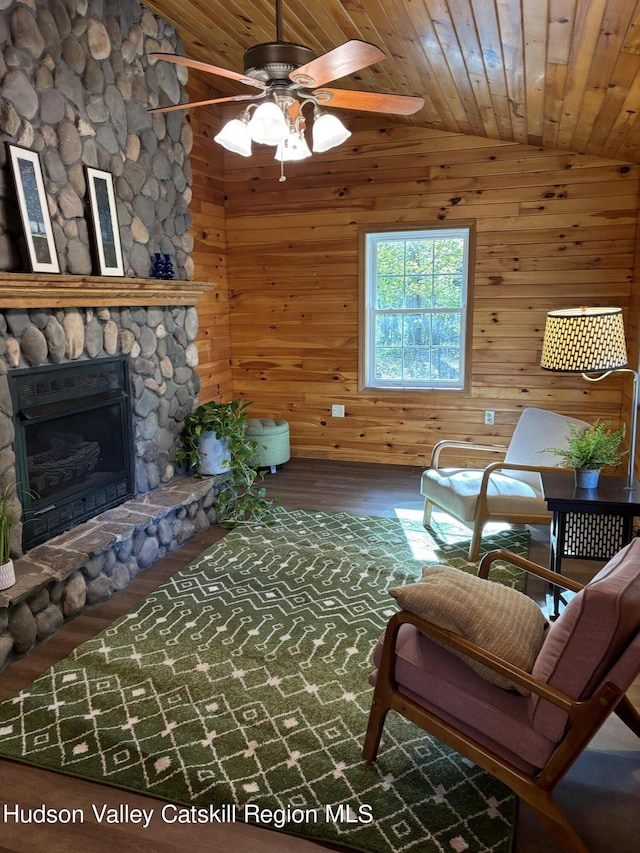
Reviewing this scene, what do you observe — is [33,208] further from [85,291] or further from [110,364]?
[110,364]

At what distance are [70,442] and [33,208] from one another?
1243mm

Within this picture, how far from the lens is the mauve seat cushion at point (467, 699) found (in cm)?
171

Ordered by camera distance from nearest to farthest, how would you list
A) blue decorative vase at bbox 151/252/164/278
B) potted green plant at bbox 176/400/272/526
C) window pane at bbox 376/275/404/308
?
blue decorative vase at bbox 151/252/164/278, potted green plant at bbox 176/400/272/526, window pane at bbox 376/275/404/308

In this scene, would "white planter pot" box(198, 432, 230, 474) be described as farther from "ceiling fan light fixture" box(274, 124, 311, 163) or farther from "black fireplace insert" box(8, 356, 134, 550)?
"ceiling fan light fixture" box(274, 124, 311, 163)

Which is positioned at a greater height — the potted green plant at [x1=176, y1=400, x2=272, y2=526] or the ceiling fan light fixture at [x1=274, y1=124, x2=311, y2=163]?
the ceiling fan light fixture at [x1=274, y1=124, x2=311, y2=163]

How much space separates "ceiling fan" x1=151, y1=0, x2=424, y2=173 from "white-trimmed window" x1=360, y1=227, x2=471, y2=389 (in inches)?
115

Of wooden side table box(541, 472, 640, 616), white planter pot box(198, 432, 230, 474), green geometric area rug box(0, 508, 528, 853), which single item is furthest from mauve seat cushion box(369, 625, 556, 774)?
white planter pot box(198, 432, 230, 474)

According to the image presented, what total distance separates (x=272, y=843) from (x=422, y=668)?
66 cm

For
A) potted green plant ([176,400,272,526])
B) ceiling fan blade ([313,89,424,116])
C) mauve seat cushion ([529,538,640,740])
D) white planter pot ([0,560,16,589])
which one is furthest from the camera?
potted green plant ([176,400,272,526])

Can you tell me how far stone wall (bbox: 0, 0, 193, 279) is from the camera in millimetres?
3016

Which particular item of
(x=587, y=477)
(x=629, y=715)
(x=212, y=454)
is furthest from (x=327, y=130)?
(x=212, y=454)

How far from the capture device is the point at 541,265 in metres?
4.96

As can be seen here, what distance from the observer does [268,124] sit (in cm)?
222

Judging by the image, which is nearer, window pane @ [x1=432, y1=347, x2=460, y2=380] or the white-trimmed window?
the white-trimmed window
